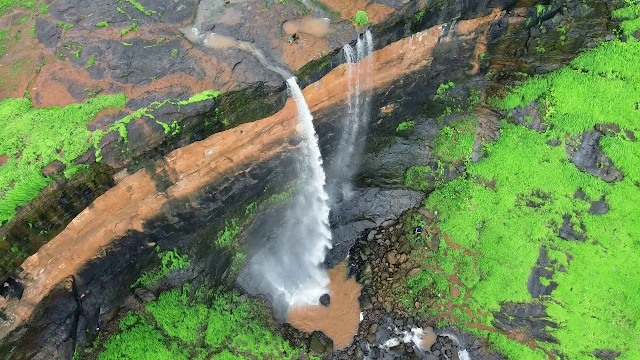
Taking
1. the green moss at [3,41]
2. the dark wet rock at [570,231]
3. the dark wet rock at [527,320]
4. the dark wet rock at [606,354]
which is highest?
the green moss at [3,41]

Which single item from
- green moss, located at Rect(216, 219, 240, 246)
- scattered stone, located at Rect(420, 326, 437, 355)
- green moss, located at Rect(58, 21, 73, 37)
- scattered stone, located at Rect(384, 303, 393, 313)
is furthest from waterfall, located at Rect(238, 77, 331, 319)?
green moss, located at Rect(58, 21, 73, 37)

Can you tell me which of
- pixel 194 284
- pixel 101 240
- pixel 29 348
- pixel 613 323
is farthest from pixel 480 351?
pixel 29 348

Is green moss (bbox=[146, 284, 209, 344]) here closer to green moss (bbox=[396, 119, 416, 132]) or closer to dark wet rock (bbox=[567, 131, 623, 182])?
green moss (bbox=[396, 119, 416, 132])

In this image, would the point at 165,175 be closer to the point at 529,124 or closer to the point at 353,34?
the point at 353,34

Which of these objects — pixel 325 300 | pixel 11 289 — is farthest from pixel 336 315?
pixel 11 289

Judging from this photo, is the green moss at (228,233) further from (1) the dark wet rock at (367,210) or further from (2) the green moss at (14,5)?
(2) the green moss at (14,5)

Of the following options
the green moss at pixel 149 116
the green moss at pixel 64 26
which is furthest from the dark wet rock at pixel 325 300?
the green moss at pixel 64 26
